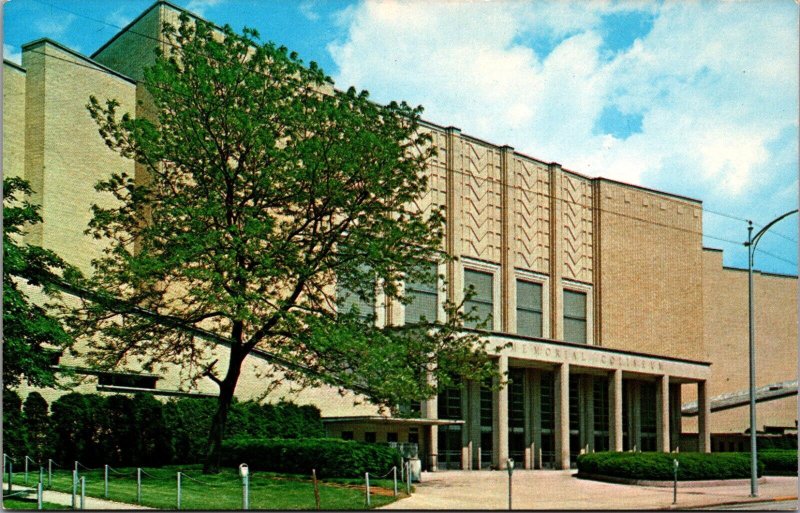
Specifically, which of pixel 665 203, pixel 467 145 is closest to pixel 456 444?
pixel 467 145

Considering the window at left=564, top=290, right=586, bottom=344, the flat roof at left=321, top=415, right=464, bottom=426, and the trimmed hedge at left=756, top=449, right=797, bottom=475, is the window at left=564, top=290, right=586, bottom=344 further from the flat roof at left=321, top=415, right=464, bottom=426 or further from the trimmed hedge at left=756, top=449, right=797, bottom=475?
the flat roof at left=321, top=415, right=464, bottom=426

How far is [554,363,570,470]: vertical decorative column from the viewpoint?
2116 inches

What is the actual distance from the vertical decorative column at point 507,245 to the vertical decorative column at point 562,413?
4215mm

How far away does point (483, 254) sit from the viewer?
55.9m

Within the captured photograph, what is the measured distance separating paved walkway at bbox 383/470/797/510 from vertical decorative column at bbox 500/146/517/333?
1631 cm

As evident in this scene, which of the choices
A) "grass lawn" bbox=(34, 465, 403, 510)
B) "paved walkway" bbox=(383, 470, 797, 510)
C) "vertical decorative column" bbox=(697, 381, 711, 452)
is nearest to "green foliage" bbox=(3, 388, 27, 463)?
"grass lawn" bbox=(34, 465, 403, 510)

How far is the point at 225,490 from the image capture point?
1039 inches

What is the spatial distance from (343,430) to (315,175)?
1774 cm

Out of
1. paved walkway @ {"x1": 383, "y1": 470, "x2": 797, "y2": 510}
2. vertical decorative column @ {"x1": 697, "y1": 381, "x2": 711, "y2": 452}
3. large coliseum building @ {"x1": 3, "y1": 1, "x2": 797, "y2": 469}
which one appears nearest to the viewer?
paved walkway @ {"x1": 383, "y1": 470, "x2": 797, "y2": 510}

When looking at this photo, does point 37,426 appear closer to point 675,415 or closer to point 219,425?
point 219,425

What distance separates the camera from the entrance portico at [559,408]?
5153 centimetres

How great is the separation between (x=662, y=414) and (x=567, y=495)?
1255 inches

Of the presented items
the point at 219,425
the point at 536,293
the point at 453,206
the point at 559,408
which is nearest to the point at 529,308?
the point at 536,293

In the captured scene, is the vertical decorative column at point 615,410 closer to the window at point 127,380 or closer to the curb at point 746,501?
the curb at point 746,501
